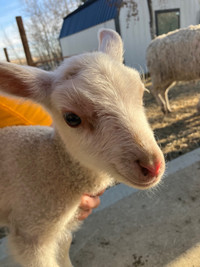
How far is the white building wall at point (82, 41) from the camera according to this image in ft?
38.9

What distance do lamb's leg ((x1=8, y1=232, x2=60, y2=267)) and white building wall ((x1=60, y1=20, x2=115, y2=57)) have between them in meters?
10.5

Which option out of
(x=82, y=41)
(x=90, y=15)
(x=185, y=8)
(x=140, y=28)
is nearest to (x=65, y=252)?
(x=140, y=28)

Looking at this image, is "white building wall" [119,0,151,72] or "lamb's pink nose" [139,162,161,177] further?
"white building wall" [119,0,151,72]

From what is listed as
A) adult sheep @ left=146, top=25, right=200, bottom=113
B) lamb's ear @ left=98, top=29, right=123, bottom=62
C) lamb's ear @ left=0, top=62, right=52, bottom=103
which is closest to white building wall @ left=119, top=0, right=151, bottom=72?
→ adult sheep @ left=146, top=25, right=200, bottom=113

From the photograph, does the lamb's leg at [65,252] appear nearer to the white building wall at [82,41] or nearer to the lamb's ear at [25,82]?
the lamb's ear at [25,82]

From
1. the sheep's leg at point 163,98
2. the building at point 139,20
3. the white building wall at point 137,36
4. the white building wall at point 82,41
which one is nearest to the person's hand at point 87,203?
the sheep's leg at point 163,98

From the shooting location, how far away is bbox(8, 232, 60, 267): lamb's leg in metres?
1.37

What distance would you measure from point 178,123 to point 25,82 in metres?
3.79

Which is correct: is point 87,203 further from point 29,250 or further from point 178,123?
point 178,123

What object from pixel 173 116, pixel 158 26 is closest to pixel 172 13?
pixel 158 26

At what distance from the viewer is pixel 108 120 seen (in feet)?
3.74

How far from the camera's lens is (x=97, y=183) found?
1.50 m

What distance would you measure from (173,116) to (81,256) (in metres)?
3.67

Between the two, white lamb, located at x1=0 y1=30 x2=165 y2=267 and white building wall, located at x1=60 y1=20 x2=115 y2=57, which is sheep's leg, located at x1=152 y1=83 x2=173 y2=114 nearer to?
white lamb, located at x1=0 y1=30 x2=165 y2=267
